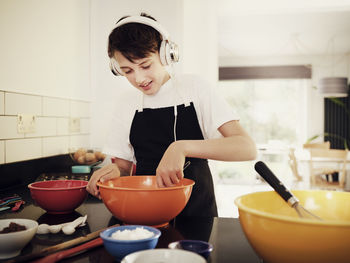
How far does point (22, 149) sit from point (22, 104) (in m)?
0.22

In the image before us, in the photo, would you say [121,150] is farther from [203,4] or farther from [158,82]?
[203,4]

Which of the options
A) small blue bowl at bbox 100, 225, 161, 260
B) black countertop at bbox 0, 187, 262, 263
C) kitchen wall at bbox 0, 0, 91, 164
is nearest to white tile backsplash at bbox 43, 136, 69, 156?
kitchen wall at bbox 0, 0, 91, 164

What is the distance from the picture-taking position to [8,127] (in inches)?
62.0

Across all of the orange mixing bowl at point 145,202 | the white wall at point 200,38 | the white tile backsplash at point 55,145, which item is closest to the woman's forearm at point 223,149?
the orange mixing bowl at point 145,202

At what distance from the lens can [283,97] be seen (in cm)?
751

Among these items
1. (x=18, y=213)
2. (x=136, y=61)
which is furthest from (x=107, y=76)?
(x=18, y=213)

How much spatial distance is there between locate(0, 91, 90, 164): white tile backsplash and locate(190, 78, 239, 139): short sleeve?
0.86 metres

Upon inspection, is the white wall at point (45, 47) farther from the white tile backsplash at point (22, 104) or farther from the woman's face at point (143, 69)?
the woman's face at point (143, 69)

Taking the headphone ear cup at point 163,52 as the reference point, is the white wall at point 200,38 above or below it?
above

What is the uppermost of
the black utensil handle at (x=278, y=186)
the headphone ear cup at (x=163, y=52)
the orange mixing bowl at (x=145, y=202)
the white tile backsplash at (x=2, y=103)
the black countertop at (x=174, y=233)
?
the headphone ear cup at (x=163, y=52)

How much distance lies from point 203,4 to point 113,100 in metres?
1.54

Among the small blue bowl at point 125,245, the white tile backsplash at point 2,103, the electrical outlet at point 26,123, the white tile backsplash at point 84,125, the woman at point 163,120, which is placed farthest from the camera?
the white tile backsplash at point 84,125

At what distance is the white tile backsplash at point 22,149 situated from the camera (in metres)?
1.59

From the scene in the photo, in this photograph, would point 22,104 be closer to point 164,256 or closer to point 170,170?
point 170,170
